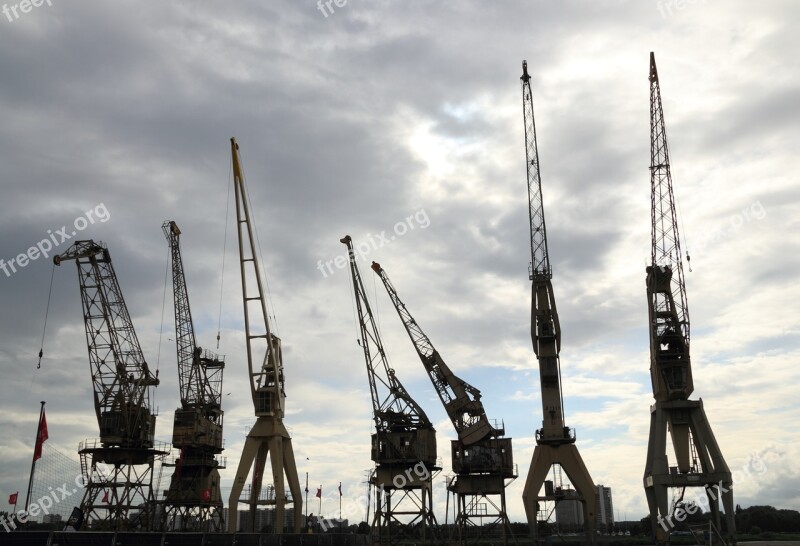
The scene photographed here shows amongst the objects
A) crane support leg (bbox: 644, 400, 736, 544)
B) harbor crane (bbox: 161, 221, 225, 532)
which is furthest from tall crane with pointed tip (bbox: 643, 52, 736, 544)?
harbor crane (bbox: 161, 221, 225, 532)

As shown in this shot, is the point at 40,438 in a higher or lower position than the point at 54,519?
higher

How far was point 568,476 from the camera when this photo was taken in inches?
3009

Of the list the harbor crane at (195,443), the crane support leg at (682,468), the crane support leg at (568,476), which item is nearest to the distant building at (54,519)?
the harbor crane at (195,443)

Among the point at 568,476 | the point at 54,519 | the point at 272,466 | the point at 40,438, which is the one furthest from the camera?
the point at 54,519

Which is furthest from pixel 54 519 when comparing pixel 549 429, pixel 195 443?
pixel 549 429

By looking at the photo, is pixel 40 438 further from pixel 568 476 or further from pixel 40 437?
pixel 568 476

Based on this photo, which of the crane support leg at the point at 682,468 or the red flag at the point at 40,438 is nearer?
the red flag at the point at 40,438

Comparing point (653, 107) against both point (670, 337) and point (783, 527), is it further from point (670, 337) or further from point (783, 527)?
point (783, 527)

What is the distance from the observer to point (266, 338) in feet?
256

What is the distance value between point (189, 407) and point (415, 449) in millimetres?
36001

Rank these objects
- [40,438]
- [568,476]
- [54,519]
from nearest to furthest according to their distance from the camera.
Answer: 1. [40,438]
2. [568,476]
3. [54,519]

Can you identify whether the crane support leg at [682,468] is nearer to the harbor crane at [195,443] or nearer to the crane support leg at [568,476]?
the crane support leg at [568,476]

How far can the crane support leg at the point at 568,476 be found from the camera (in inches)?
2950

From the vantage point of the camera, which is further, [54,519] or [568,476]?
[54,519]
